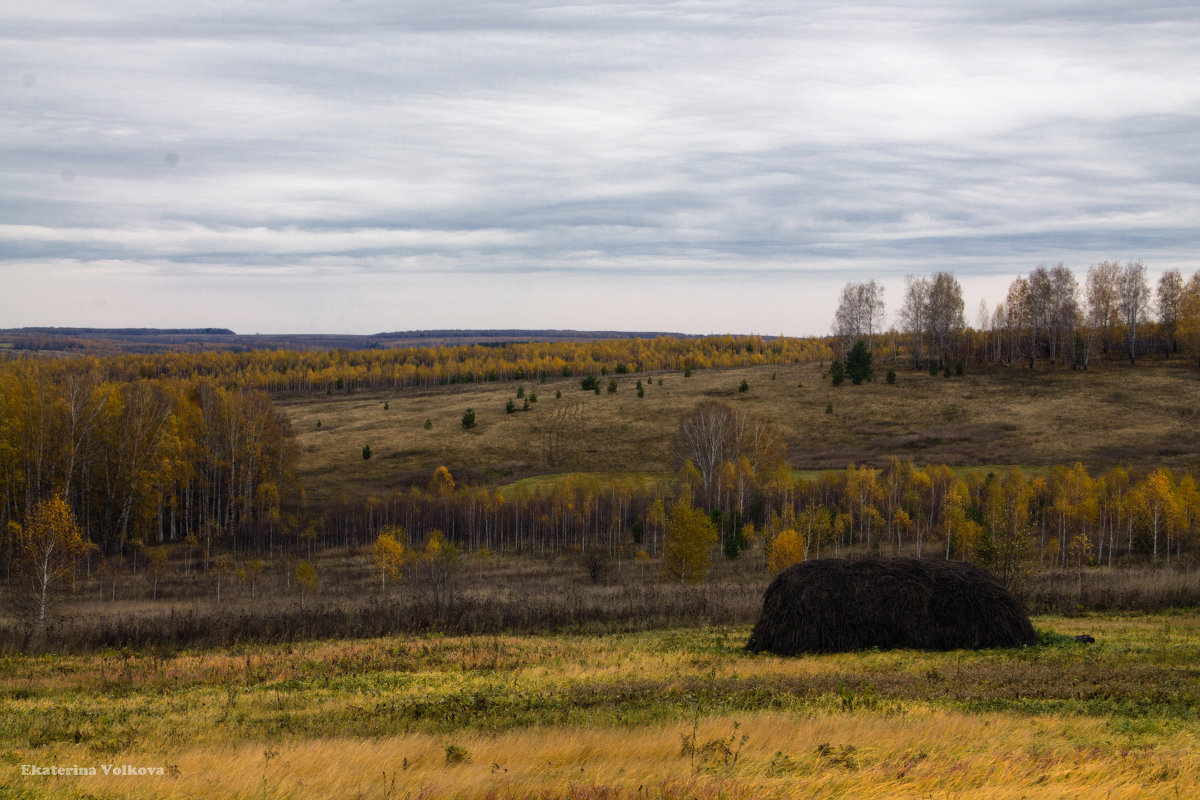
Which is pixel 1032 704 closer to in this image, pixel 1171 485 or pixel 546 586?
pixel 546 586

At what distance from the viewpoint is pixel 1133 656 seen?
20.5m

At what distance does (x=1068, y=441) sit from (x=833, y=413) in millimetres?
27470

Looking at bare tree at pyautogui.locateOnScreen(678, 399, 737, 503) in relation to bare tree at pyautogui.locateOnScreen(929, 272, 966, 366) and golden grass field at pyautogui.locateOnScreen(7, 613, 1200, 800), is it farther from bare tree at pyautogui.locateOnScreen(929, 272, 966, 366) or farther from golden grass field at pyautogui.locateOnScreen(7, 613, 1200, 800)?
bare tree at pyautogui.locateOnScreen(929, 272, 966, 366)

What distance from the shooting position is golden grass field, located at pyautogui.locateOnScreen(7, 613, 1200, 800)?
9.29 meters

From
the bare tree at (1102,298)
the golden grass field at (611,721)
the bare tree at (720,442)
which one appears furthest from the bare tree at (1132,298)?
the golden grass field at (611,721)

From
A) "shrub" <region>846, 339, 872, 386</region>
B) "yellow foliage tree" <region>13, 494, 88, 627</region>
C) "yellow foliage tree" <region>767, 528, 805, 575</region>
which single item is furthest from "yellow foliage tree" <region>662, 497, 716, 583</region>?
"shrub" <region>846, 339, 872, 386</region>

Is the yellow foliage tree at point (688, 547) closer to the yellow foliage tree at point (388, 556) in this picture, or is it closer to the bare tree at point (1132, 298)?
the yellow foliage tree at point (388, 556)

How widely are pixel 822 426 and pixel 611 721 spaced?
304ft

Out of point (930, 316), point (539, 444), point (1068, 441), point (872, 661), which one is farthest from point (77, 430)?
point (930, 316)

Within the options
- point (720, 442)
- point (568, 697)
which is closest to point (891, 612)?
point (568, 697)

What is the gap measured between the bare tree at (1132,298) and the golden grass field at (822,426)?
730 cm

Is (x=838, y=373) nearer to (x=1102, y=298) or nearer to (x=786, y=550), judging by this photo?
(x=1102, y=298)

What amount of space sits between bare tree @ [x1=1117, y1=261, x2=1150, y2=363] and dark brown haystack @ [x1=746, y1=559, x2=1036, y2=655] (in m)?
114

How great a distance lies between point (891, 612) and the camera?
947 inches
